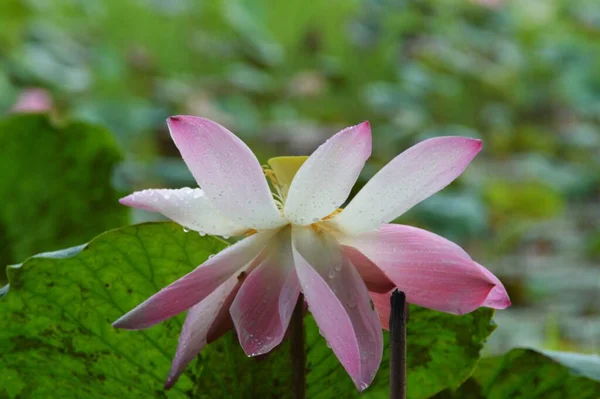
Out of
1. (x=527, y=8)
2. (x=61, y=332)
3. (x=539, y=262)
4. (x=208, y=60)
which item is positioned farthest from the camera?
(x=527, y=8)

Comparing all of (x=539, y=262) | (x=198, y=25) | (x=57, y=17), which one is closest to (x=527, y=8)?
(x=198, y=25)

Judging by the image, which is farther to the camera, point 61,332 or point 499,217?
point 499,217

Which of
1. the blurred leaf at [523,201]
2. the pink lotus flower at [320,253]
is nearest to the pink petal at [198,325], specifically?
the pink lotus flower at [320,253]

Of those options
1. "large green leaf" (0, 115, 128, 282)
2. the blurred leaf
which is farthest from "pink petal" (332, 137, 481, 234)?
the blurred leaf

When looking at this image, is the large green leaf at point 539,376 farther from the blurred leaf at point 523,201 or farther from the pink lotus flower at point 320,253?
the blurred leaf at point 523,201

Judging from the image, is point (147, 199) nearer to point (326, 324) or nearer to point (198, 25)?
point (326, 324)

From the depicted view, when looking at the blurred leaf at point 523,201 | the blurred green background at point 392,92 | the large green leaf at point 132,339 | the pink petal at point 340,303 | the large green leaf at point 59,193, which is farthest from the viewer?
the blurred leaf at point 523,201
